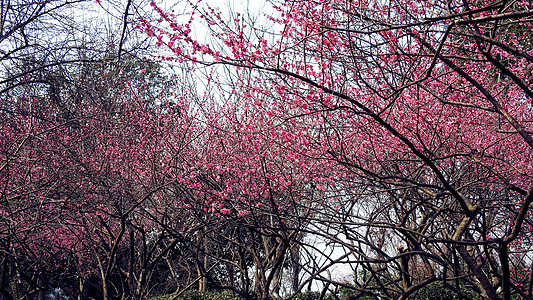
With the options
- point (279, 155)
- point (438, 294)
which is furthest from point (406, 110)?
point (438, 294)

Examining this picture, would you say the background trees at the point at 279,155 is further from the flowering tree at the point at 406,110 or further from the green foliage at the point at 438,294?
the green foliage at the point at 438,294

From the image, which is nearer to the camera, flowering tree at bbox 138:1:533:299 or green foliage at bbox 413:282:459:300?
flowering tree at bbox 138:1:533:299

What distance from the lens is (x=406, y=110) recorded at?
19.8ft

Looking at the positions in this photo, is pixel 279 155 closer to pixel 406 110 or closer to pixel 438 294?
pixel 406 110

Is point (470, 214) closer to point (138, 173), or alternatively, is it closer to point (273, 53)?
point (273, 53)

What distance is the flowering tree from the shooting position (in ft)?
11.3

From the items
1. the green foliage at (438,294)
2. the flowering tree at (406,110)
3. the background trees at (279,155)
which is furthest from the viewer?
the green foliage at (438,294)

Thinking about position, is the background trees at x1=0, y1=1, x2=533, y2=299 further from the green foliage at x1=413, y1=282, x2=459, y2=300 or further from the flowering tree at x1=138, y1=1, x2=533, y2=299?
the green foliage at x1=413, y1=282, x2=459, y2=300

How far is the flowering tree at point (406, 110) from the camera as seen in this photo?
3449 mm

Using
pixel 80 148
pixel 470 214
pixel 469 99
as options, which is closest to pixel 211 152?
pixel 80 148

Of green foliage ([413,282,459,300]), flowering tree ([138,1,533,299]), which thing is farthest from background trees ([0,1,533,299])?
green foliage ([413,282,459,300])

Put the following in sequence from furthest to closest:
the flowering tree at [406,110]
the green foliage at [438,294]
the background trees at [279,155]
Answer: the green foliage at [438,294] < the background trees at [279,155] < the flowering tree at [406,110]

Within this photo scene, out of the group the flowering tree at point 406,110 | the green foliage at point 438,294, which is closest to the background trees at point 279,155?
the flowering tree at point 406,110

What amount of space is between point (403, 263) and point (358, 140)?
5.94 feet
